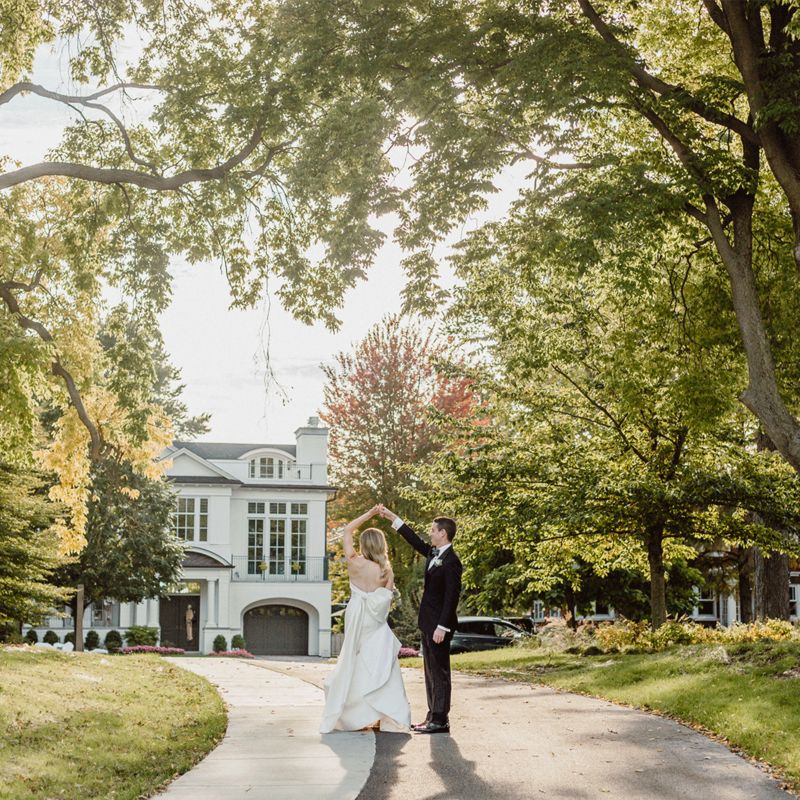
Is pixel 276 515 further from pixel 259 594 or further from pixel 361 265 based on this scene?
pixel 361 265

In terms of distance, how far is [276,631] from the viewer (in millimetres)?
46719

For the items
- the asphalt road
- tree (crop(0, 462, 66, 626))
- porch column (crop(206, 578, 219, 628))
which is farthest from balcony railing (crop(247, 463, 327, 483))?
the asphalt road

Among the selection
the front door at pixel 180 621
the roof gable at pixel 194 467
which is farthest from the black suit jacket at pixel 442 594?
the roof gable at pixel 194 467

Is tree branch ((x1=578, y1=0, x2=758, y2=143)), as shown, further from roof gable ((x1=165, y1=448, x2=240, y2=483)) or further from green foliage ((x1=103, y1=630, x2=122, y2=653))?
roof gable ((x1=165, y1=448, x2=240, y2=483))

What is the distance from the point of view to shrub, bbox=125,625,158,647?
1639 inches

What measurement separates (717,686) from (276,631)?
35.9 meters

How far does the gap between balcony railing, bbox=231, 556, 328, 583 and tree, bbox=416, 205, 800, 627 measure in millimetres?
23715

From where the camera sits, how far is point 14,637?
29.0 meters

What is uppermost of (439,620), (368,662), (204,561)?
(204,561)

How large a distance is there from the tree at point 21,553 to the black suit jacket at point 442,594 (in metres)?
11.4

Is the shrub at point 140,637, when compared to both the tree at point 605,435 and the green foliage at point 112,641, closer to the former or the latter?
the green foliage at point 112,641

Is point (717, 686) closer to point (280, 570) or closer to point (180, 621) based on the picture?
point (180, 621)

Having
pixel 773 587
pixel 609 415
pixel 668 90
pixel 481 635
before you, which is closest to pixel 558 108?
pixel 668 90

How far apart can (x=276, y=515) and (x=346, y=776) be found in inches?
1598
